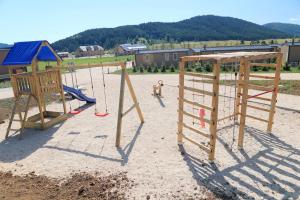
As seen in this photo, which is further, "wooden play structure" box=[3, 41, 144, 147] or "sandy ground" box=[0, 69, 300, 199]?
"wooden play structure" box=[3, 41, 144, 147]

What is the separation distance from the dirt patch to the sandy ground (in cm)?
25

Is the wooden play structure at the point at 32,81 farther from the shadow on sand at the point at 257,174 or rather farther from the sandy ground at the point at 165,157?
the shadow on sand at the point at 257,174

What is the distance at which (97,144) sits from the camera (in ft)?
24.6

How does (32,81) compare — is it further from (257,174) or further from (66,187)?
(257,174)

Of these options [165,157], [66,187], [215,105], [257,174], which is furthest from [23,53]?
[257,174]

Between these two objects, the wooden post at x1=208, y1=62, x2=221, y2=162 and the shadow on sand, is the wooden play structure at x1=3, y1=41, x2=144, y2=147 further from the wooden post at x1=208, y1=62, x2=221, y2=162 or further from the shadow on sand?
the shadow on sand

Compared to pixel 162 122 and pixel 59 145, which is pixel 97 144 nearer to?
pixel 59 145

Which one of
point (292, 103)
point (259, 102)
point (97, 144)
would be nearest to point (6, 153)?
point (97, 144)

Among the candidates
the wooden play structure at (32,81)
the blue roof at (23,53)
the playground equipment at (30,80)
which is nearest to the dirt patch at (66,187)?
the wooden play structure at (32,81)

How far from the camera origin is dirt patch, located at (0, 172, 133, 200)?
4.92m

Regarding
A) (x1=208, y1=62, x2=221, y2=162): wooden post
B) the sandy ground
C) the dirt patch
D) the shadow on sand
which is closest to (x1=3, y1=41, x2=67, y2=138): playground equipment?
the sandy ground

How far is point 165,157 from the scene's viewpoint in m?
6.34

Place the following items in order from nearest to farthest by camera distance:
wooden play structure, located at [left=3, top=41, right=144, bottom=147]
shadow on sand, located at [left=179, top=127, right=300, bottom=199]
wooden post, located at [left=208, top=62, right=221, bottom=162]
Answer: shadow on sand, located at [left=179, top=127, right=300, bottom=199] → wooden post, located at [left=208, top=62, right=221, bottom=162] → wooden play structure, located at [left=3, top=41, right=144, bottom=147]

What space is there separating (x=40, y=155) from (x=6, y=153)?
1146mm
